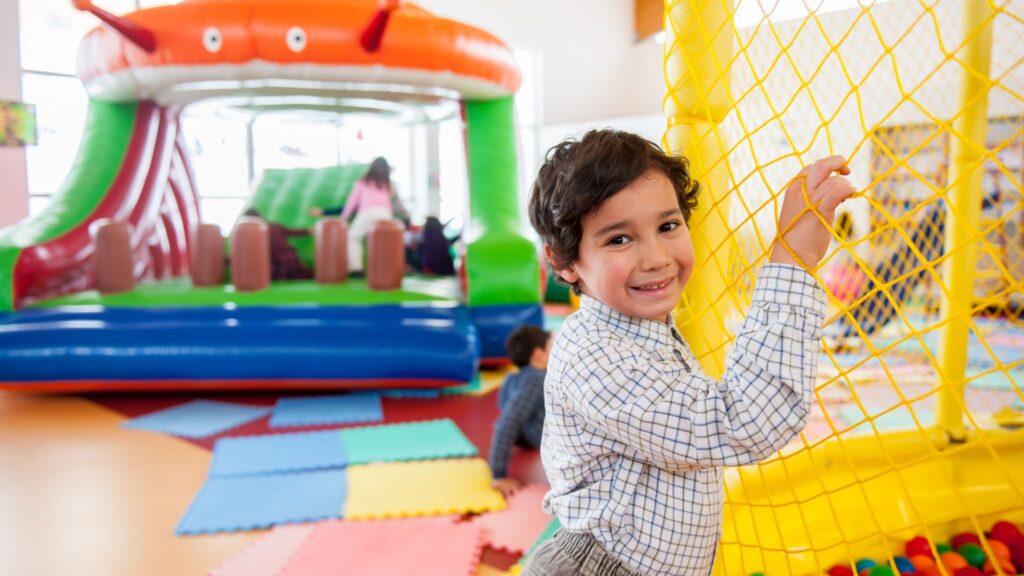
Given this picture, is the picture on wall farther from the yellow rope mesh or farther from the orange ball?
the orange ball

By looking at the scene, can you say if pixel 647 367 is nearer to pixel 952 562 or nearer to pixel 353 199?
pixel 952 562

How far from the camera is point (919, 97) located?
481 centimetres

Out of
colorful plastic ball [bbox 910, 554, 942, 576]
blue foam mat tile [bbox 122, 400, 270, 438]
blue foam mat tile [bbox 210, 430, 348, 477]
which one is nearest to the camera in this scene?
colorful plastic ball [bbox 910, 554, 942, 576]

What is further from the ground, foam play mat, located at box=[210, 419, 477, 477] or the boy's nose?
the boy's nose

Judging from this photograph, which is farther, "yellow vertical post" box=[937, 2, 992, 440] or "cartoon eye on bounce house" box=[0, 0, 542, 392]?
"cartoon eye on bounce house" box=[0, 0, 542, 392]

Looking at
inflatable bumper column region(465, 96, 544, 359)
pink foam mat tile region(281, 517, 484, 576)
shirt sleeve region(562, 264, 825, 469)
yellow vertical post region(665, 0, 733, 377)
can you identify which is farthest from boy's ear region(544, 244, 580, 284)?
inflatable bumper column region(465, 96, 544, 359)

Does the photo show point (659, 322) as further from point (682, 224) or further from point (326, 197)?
point (326, 197)

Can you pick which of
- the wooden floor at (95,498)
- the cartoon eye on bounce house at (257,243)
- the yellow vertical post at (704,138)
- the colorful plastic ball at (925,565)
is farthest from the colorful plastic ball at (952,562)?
the cartoon eye on bounce house at (257,243)

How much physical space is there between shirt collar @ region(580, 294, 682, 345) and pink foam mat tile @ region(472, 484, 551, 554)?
0.91m

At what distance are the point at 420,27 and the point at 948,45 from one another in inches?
111

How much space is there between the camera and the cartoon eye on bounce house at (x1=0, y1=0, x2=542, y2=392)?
108 inches

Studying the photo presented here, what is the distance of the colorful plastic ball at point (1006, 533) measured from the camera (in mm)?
1394

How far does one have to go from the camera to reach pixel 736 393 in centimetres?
65

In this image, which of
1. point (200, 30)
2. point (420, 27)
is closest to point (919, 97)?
point (420, 27)
